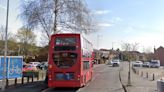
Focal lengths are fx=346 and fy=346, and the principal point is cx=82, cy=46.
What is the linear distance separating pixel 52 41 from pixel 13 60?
661 centimetres

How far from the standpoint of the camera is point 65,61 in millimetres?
24578

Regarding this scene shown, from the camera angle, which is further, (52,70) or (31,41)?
(31,41)

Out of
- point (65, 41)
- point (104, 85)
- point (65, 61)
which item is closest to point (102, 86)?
point (104, 85)

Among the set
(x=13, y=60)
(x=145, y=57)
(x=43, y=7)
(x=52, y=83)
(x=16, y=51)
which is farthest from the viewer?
(x=145, y=57)

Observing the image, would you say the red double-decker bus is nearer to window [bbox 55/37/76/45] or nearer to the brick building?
window [bbox 55/37/76/45]

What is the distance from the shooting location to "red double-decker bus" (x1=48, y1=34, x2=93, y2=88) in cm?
2436

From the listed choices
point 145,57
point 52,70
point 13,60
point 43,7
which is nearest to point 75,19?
point 43,7

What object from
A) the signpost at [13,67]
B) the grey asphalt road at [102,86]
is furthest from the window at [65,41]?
the signpost at [13,67]

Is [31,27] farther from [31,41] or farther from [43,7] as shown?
[31,41]

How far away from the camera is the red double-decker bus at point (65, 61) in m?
24.4

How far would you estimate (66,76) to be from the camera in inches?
960

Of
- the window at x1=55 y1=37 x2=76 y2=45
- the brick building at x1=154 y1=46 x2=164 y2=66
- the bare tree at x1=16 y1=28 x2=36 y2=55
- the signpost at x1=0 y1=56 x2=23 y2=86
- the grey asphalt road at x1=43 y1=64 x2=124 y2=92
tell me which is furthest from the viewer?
the brick building at x1=154 y1=46 x2=164 y2=66

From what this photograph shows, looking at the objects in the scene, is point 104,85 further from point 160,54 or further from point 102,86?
point 160,54

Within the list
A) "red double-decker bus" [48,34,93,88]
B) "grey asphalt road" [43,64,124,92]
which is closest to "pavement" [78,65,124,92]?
"grey asphalt road" [43,64,124,92]
